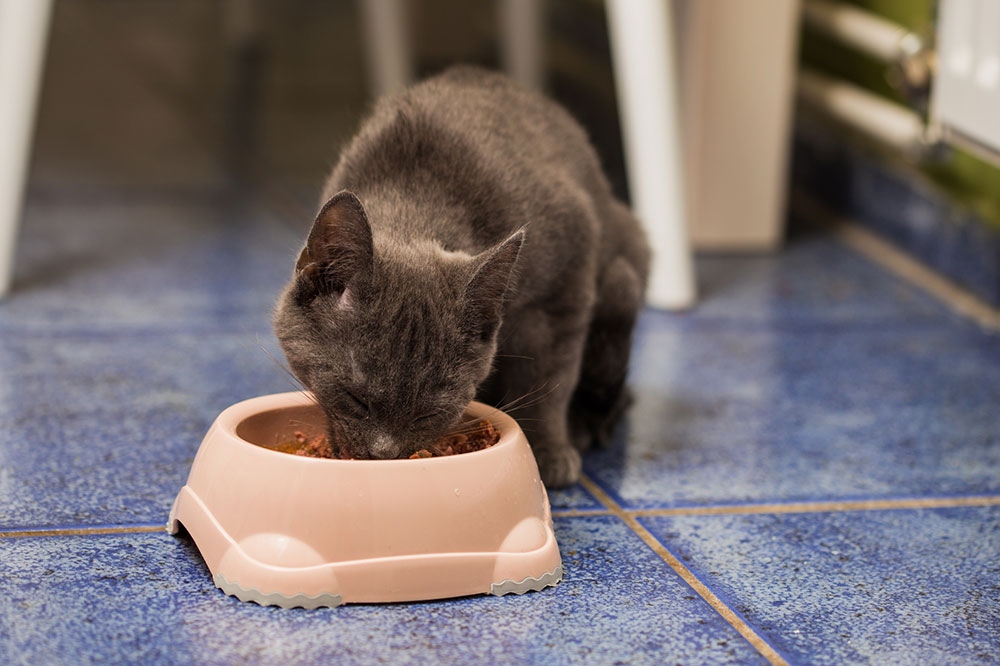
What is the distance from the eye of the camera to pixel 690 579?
1.35 metres

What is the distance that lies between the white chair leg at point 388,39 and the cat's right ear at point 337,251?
2.43 m

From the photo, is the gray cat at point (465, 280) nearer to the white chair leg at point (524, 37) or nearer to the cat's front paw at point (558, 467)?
the cat's front paw at point (558, 467)

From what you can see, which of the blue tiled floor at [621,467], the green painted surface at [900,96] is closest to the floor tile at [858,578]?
the blue tiled floor at [621,467]

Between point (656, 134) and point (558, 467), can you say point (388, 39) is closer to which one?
point (656, 134)

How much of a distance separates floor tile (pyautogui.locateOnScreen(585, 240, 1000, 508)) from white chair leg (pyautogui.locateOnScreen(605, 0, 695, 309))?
0.11 m

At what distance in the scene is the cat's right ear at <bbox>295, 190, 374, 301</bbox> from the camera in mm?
1250

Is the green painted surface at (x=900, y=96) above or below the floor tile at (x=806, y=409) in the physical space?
above

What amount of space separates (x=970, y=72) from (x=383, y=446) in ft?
5.07

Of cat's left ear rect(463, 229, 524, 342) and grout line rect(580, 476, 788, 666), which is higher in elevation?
cat's left ear rect(463, 229, 524, 342)

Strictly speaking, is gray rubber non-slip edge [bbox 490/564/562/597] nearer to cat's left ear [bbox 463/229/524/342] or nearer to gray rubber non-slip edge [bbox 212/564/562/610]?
gray rubber non-slip edge [bbox 212/564/562/610]

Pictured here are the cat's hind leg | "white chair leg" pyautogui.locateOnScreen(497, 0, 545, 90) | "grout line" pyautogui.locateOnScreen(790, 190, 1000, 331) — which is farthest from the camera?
"white chair leg" pyautogui.locateOnScreen(497, 0, 545, 90)

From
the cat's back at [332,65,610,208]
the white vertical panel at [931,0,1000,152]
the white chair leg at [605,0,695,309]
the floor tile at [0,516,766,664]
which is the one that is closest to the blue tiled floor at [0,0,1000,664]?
the floor tile at [0,516,766,664]

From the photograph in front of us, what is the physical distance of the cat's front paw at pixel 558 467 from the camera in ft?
5.37

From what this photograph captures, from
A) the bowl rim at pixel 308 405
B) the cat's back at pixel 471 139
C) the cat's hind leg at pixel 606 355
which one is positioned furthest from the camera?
the cat's hind leg at pixel 606 355
